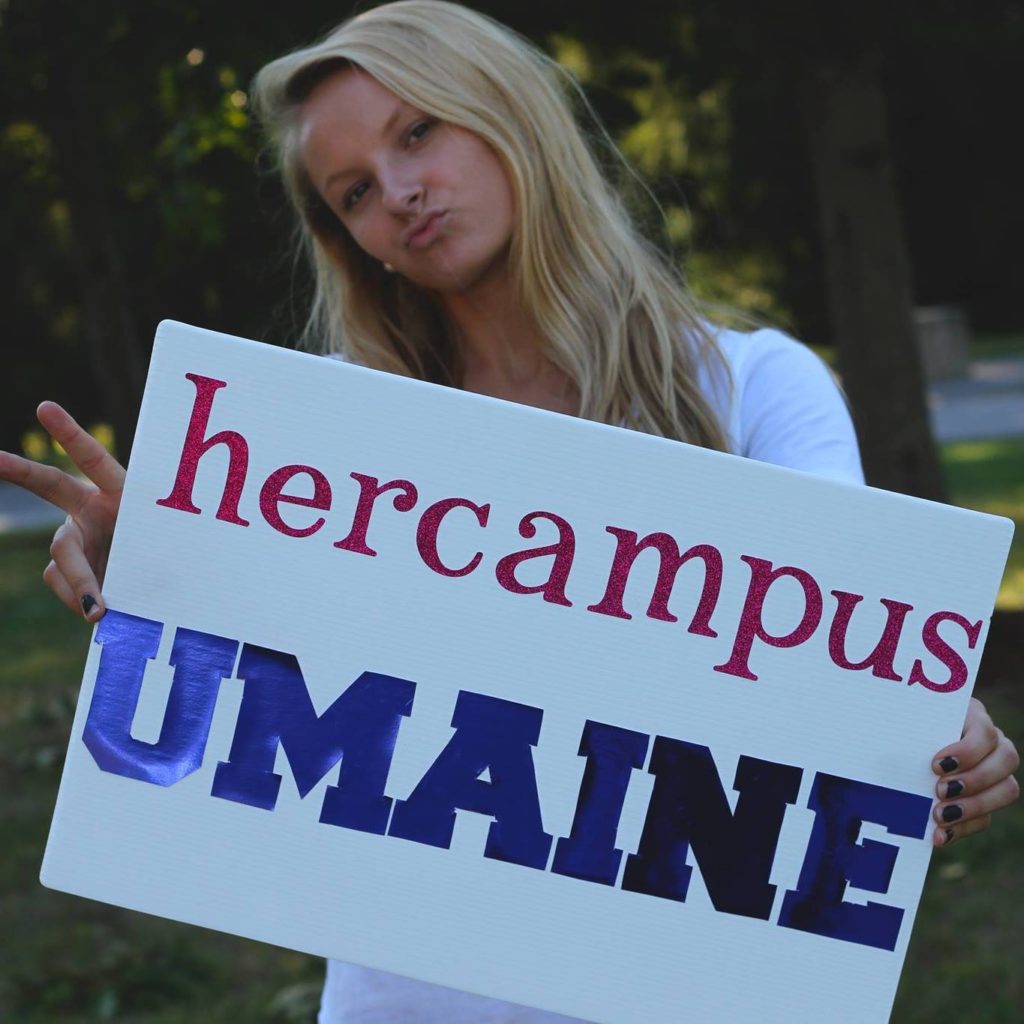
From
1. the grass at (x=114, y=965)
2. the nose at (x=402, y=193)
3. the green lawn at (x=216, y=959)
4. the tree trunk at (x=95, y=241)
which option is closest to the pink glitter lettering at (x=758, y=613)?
the nose at (x=402, y=193)

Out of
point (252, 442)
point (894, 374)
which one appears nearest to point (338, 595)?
point (252, 442)

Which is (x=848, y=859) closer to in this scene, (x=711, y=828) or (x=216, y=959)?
(x=711, y=828)

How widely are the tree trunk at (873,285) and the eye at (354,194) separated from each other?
3.94m

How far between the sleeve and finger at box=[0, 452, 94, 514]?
2.49ft

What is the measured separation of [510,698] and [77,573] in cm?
48

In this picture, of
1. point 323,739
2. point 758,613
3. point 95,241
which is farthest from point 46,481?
point 95,241

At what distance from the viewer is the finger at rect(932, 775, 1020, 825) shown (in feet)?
4.83

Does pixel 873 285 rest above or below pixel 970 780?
above

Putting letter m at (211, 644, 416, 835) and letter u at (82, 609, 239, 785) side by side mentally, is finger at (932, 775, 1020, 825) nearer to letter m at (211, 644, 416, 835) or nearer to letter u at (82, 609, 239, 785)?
letter m at (211, 644, 416, 835)

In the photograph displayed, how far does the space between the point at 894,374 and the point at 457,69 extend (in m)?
4.12

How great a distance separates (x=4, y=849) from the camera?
462 centimetres

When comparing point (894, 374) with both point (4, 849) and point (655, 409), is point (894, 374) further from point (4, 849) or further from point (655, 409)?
point (655, 409)

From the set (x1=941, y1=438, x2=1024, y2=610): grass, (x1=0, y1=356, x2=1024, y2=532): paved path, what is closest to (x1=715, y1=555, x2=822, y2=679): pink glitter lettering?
(x1=941, y1=438, x2=1024, y2=610): grass

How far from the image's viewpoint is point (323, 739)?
1.50 metres
